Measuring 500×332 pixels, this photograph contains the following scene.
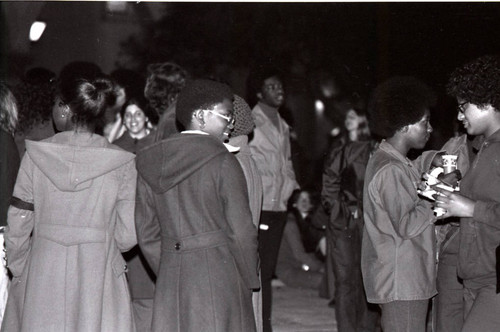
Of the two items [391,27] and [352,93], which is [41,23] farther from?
[352,93]

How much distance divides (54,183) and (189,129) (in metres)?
0.88

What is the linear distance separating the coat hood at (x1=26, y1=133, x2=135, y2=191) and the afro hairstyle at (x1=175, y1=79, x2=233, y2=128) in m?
0.49

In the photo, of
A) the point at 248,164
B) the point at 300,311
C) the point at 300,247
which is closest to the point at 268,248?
the point at 248,164

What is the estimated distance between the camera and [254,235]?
473 cm

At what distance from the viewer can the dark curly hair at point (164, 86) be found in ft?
22.4

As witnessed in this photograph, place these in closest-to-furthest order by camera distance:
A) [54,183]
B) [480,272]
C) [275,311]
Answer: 1. [480,272]
2. [54,183]
3. [275,311]

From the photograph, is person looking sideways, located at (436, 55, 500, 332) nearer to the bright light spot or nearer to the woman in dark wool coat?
the woman in dark wool coat

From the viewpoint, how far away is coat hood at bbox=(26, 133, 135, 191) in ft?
16.5

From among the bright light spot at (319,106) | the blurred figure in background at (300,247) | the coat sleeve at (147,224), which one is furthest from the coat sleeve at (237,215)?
the bright light spot at (319,106)

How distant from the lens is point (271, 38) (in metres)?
11.7

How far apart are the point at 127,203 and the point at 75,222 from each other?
33 centimetres

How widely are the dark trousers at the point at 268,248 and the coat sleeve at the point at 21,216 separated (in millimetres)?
2384

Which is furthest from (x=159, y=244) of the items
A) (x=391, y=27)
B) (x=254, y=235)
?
(x=391, y=27)

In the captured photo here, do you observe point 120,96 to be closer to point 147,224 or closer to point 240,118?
point 240,118
